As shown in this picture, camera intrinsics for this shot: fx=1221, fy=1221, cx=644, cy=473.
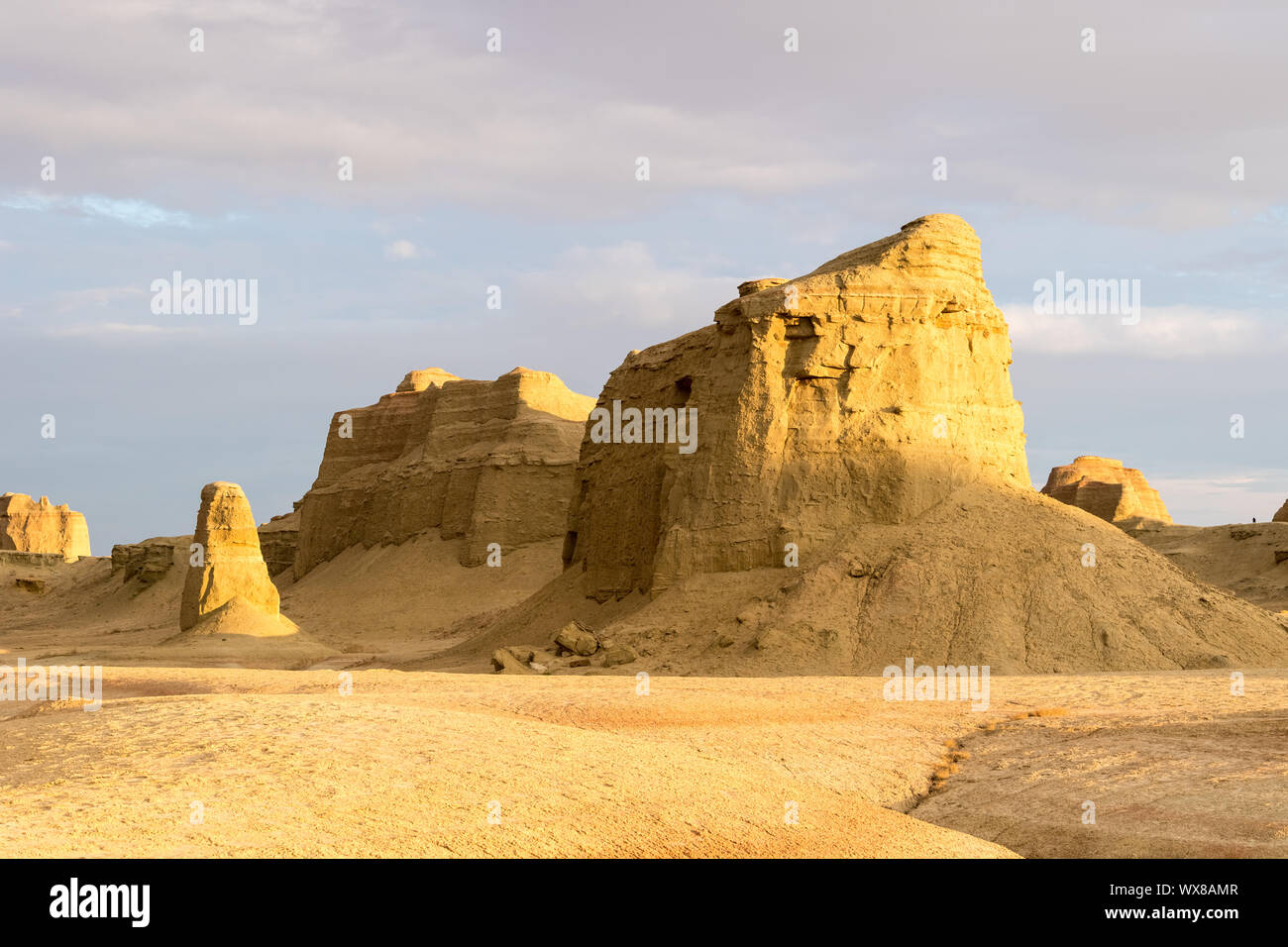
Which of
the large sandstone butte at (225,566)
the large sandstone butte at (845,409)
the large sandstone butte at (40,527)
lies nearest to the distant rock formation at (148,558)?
the large sandstone butte at (225,566)

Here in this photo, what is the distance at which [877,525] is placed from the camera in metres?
22.1

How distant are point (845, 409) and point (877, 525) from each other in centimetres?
224

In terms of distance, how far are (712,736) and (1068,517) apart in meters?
12.4

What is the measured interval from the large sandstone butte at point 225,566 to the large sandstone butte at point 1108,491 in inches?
1807

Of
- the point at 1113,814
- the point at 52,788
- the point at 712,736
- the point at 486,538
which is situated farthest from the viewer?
the point at 486,538

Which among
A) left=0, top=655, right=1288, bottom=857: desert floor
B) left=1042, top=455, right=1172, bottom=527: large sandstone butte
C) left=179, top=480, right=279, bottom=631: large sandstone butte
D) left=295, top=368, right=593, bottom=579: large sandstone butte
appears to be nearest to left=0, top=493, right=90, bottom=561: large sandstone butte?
left=295, top=368, right=593, bottom=579: large sandstone butte

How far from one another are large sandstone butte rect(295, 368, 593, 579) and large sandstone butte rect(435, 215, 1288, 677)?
19.9 meters

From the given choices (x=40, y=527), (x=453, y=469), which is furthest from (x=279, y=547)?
(x=40, y=527)

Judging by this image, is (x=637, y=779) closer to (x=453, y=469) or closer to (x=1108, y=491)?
(x=453, y=469)

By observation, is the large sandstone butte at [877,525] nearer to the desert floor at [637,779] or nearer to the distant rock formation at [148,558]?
the desert floor at [637,779]

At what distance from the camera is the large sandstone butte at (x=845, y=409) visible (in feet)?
73.2
